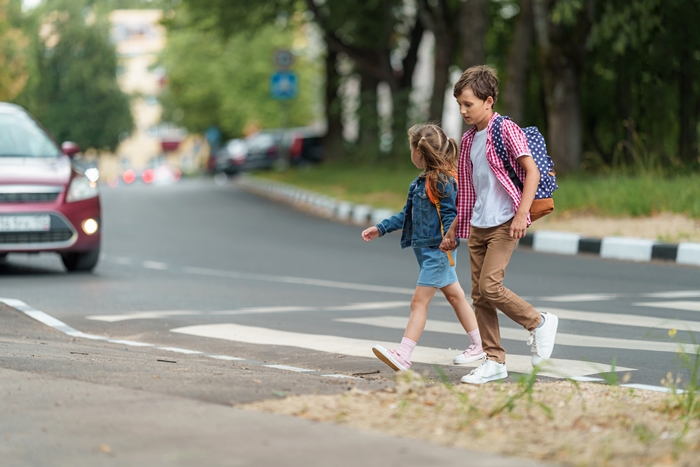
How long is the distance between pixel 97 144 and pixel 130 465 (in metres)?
85.5

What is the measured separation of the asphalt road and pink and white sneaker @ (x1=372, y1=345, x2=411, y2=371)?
0.25 feet

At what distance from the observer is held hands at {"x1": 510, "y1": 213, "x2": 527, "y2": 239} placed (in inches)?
222

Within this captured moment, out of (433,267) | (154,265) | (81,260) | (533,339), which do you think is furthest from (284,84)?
(533,339)

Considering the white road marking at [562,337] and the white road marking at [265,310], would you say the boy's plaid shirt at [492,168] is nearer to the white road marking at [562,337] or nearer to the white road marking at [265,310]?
the white road marking at [562,337]

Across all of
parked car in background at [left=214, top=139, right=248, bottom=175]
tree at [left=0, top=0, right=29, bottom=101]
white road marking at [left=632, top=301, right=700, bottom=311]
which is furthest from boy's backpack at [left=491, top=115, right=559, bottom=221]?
tree at [left=0, top=0, right=29, bottom=101]

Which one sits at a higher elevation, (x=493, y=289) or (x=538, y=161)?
(x=538, y=161)

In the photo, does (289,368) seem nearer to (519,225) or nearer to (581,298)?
(519,225)

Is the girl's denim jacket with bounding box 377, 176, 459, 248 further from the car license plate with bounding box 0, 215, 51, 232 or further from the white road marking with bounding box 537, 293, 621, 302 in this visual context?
the car license plate with bounding box 0, 215, 51, 232

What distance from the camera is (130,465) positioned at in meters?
3.77

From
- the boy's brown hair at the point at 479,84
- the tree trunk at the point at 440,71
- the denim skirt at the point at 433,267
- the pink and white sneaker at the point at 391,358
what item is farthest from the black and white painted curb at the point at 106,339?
the tree trunk at the point at 440,71

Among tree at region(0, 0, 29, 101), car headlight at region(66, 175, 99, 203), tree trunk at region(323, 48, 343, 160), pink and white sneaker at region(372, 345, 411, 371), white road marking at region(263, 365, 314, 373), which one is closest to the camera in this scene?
pink and white sneaker at region(372, 345, 411, 371)

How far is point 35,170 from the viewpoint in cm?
1175

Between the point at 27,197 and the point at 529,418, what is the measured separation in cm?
816

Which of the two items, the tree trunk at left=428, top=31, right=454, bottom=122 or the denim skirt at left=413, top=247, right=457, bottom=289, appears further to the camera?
the tree trunk at left=428, top=31, right=454, bottom=122
